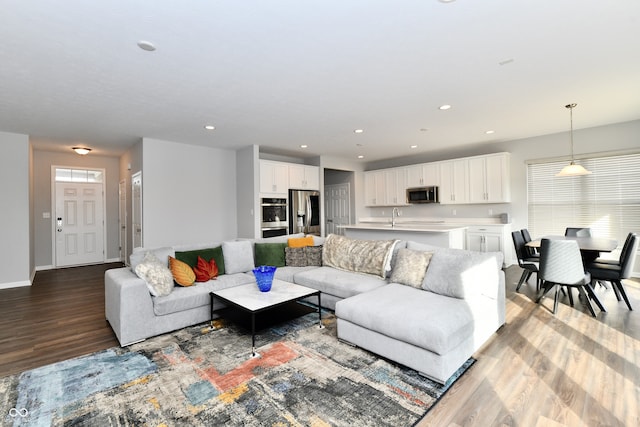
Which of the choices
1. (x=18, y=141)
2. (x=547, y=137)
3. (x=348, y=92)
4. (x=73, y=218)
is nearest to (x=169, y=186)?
(x=18, y=141)

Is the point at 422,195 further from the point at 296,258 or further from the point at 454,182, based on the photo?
the point at 296,258

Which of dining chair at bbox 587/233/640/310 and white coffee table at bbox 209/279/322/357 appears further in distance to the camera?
dining chair at bbox 587/233/640/310

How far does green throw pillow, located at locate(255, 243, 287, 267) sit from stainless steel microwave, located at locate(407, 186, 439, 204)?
430 cm

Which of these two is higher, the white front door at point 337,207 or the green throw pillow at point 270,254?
the white front door at point 337,207

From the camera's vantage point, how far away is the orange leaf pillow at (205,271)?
11.5 ft

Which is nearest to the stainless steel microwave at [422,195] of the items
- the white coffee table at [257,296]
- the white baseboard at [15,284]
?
the white coffee table at [257,296]

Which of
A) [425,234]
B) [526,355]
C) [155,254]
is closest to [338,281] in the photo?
[526,355]

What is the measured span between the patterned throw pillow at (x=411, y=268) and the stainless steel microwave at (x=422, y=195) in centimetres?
421

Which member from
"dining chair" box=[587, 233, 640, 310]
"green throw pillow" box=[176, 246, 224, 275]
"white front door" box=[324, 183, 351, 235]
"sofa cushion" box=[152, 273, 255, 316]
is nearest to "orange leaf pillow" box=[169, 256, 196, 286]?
"sofa cushion" box=[152, 273, 255, 316]

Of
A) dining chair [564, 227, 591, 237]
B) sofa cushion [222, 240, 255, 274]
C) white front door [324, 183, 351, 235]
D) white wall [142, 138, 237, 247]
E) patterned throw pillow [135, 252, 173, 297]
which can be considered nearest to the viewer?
patterned throw pillow [135, 252, 173, 297]

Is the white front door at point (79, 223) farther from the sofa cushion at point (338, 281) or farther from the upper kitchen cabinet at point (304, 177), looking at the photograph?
the sofa cushion at point (338, 281)

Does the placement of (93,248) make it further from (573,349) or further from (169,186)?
(573,349)

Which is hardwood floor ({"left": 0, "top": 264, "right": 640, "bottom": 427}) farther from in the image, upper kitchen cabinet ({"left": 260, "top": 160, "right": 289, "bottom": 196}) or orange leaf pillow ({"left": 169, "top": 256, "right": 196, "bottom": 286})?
upper kitchen cabinet ({"left": 260, "top": 160, "right": 289, "bottom": 196})

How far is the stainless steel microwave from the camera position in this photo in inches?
277
